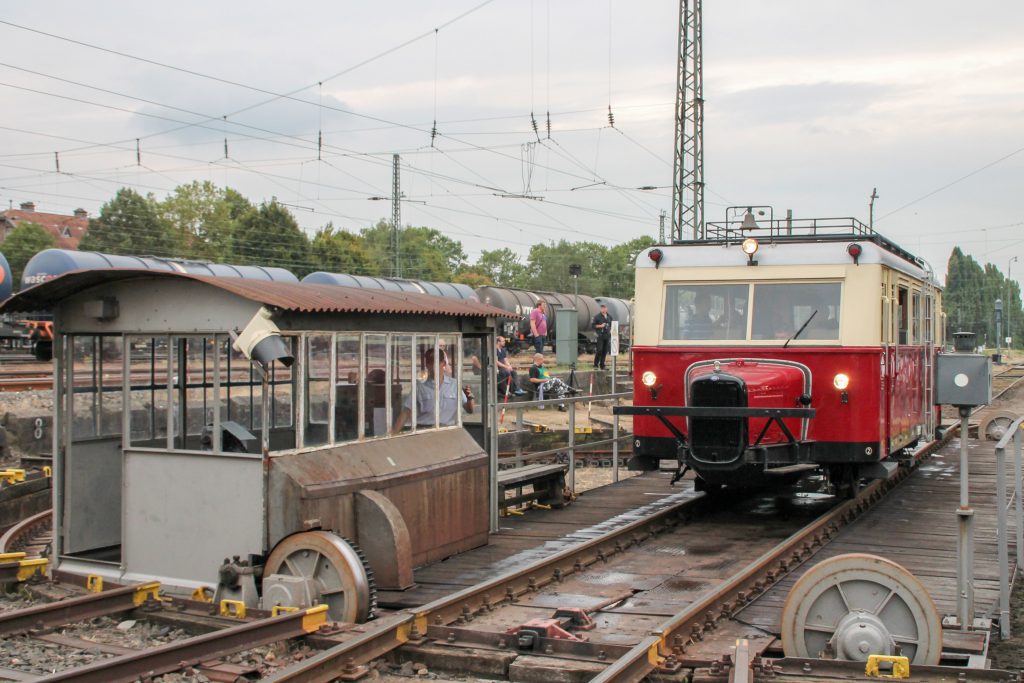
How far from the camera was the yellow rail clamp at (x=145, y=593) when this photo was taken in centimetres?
827

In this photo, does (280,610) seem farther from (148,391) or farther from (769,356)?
(769,356)

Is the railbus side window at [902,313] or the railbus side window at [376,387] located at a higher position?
the railbus side window at [902,313]

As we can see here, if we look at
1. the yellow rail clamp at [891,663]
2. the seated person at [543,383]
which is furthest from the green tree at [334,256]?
the yellow rail clamp at [891,663]

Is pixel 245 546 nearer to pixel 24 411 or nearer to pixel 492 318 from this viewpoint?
pixel 492 318

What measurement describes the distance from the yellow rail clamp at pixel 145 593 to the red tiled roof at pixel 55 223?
227 ft

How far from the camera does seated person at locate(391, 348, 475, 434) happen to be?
403 inches

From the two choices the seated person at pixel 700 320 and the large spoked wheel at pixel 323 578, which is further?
the seated person at pixel 700 320

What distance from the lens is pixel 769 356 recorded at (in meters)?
11.7

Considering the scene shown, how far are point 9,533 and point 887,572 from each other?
9141mm

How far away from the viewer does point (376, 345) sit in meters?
9.71

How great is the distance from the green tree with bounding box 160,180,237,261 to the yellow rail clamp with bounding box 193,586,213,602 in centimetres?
5384

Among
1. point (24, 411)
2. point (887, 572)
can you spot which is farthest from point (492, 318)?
point (24, 411)

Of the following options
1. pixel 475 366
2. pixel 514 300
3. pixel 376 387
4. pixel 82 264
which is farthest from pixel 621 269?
pixel 376 387

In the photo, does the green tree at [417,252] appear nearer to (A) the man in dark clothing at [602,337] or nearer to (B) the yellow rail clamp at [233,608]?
(A) the man in dark clothing at [602,337]
